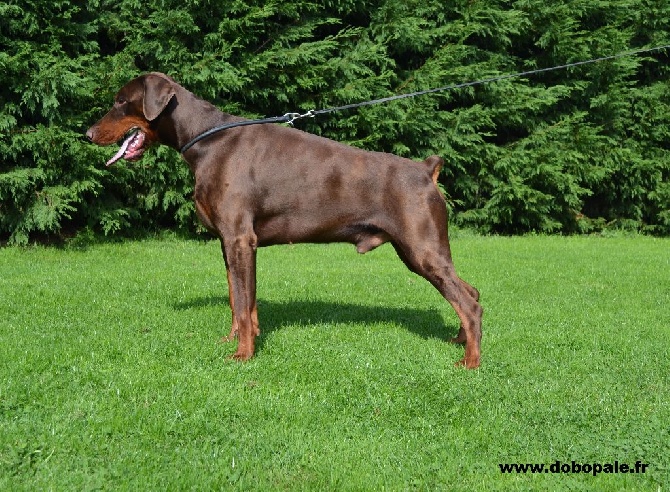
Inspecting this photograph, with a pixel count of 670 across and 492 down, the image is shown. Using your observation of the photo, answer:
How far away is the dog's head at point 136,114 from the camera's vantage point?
571 cm

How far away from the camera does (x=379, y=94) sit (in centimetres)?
1453

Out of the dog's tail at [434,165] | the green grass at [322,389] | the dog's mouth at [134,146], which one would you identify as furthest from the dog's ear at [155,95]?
the dog's tail at [434,165]

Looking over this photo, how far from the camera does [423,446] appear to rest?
3867mm

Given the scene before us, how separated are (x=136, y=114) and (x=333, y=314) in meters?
2.78

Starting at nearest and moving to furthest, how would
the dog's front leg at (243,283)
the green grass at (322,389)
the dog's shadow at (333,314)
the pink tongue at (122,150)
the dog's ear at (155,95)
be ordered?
1. the green grass at (322,389)
2. the dog's front leg at (243,283)
3. the dog's ear at (155,95)
4. the pink tongue at (122,150)
5. the dog's shadow at (333,314)

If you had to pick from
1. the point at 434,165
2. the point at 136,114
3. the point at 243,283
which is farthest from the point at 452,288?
the point at 136,114

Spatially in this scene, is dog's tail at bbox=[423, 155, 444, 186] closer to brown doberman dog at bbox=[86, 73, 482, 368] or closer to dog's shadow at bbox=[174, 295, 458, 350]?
brown doberman dog at bbox=[86, 73, 482, 368]

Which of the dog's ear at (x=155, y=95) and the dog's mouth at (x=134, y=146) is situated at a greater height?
the dog's ear at (x=155, y=95)

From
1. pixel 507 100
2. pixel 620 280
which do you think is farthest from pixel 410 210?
pixel 507 100

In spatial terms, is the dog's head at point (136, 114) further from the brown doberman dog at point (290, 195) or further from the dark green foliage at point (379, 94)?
the dark green foliage at point (379, 94)

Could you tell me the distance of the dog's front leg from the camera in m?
5.35

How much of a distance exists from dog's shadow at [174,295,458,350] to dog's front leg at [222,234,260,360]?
32.8 inches

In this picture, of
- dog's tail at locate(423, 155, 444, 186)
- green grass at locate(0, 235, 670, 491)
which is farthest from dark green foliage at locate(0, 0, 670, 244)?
dog's tail at locate(423, 155, 444, 186)

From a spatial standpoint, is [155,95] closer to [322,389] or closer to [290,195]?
[290,195]
